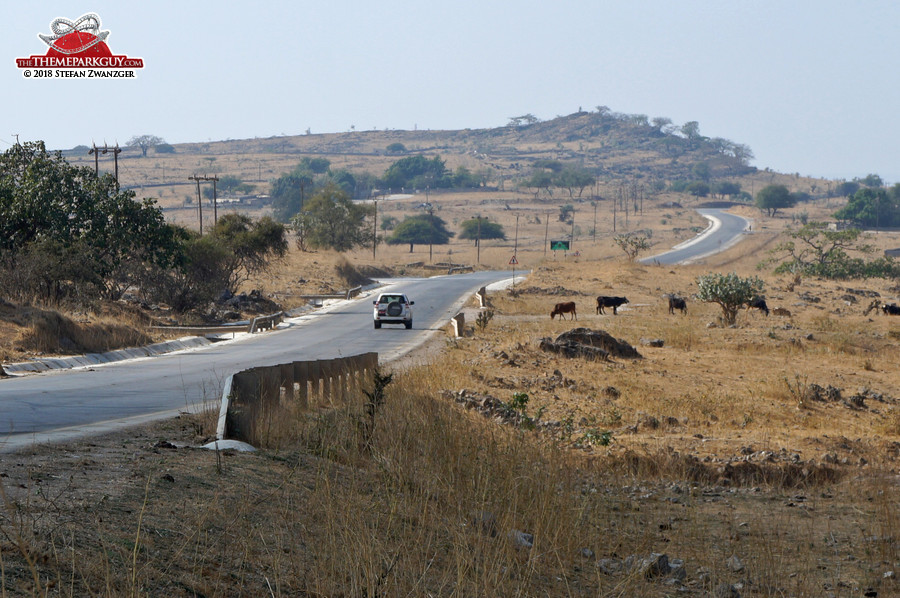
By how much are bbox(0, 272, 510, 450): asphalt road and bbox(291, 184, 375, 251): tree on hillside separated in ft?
178

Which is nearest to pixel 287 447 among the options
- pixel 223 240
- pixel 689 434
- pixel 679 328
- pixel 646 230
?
pixel 689 434

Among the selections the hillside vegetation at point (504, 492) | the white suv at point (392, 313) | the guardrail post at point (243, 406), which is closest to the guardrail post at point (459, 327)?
the white suv at point (392, 313)

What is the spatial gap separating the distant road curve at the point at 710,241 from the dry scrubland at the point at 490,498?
78.1 metres

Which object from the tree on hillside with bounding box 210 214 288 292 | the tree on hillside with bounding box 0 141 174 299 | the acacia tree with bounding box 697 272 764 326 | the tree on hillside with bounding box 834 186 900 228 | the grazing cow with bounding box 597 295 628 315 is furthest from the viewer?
the tree on hillside with bounding box 834 186 900 228

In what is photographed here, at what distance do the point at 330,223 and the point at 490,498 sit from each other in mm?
101854

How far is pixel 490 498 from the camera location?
26.0 feet

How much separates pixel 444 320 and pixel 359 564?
4170 cm

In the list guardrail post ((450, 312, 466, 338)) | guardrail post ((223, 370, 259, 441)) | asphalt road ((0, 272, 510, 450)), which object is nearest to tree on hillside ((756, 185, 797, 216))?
asphalt road ((0, 272, 510, 450))

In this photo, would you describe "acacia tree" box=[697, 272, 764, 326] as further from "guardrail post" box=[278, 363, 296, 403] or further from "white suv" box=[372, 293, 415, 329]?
"guardrail post" box=[278, 363, 296, 403]

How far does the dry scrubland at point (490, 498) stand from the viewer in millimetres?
5727

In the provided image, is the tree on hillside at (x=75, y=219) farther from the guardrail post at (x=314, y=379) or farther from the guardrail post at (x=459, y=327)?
the guardrail post at (x=314, y=379)

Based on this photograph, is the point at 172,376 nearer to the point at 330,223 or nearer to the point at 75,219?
the point at 75,219

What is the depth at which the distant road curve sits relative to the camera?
107 meters

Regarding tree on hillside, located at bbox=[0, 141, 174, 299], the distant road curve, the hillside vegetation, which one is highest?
tree on hillside, located at bbox=[0, 141, 174, 299]
